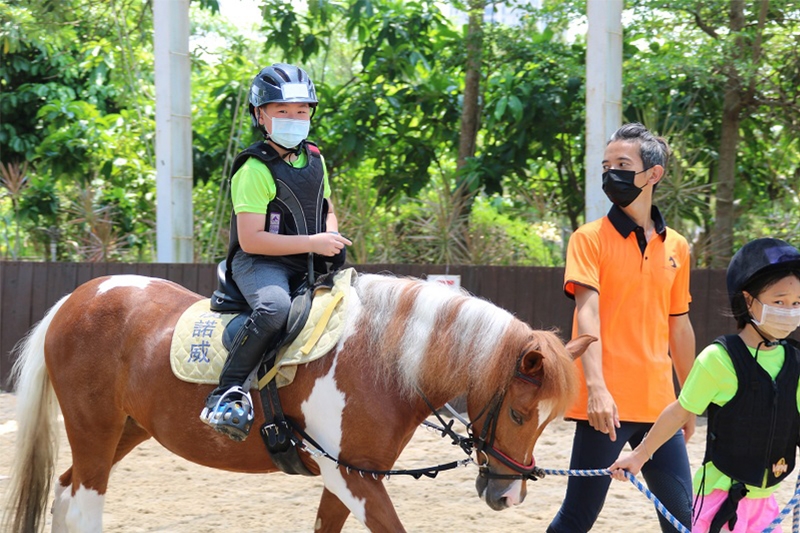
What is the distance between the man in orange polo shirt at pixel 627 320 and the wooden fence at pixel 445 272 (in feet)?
14.4

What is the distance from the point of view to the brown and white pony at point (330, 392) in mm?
3027

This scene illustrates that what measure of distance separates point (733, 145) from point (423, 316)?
7.52 m

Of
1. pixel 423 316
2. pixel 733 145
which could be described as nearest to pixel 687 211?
pixel 733 145

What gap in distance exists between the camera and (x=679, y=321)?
350 centimetres

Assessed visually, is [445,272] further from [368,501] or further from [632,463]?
[632,463]

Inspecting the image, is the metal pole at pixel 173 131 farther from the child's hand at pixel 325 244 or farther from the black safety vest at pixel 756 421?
the black safety vest at pixel 756 421

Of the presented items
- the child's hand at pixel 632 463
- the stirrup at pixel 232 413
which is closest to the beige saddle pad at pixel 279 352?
the stirrup at pixel 232 413

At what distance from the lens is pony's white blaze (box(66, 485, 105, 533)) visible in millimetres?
3766

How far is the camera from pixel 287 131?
11.3 ft

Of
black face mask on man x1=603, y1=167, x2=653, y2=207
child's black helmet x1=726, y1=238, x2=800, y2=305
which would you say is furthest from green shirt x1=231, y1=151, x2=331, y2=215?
child's black helmet x1=726, y1=238, x2=800, y2=305

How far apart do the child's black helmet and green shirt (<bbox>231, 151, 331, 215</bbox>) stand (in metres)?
1.71

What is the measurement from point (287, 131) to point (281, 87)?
7.4 inches

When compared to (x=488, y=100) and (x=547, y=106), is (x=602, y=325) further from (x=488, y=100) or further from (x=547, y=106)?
(x=488, y=100)

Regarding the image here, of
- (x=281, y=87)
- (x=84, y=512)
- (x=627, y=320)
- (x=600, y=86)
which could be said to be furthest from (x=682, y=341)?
(x=600, y=86)
